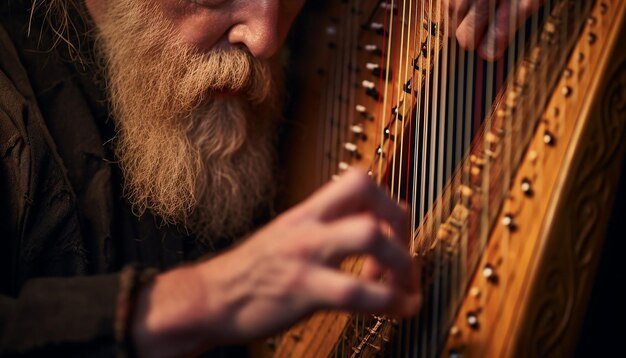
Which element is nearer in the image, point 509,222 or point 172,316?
point 172,316

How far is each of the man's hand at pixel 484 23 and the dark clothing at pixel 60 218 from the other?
0.72 meters

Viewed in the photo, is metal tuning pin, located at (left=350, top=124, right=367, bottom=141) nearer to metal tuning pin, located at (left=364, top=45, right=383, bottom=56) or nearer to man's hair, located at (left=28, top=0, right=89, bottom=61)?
metal tuning pin, located at (left=364, top=45, right=383, bottom=56)

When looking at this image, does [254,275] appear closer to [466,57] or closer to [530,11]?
[530,11]

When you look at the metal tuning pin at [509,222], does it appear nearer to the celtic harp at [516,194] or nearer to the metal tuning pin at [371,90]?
the celtic harp at [516,194]

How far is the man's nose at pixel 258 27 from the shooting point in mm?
1408

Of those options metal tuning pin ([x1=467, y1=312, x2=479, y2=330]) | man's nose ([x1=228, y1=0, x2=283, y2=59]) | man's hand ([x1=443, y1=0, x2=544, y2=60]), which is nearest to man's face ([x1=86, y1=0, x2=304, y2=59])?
man's nose ([x1=228, y1=0, x2=283, y2=59])

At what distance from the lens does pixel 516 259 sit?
1.03 meters

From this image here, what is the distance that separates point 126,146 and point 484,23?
30.2 inches

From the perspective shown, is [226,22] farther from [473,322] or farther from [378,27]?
[473,322]

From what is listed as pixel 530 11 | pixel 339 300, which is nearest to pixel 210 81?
pixel 530 11

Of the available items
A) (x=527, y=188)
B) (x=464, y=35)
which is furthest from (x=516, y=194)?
(x=464, y=35)

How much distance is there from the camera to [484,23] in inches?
52.5

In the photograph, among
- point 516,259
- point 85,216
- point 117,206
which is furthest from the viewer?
point 117,206

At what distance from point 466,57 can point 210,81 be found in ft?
1.75
